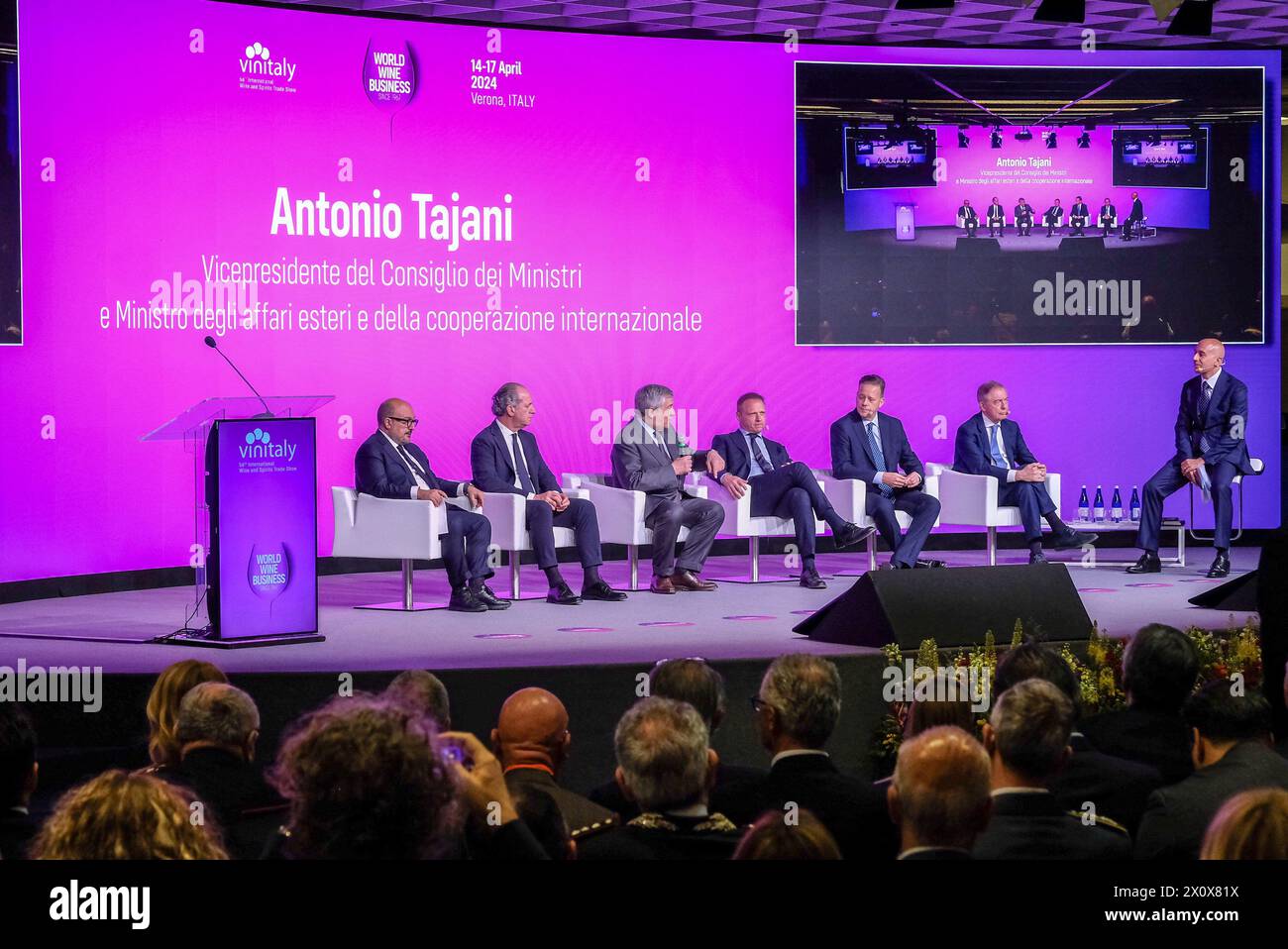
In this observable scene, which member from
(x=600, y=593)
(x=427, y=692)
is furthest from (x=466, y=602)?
(x=427, y=692)

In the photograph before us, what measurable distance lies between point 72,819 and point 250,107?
6.65m

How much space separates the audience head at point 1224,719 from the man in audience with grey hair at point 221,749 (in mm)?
1874

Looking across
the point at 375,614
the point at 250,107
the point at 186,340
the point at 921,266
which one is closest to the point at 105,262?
the point at 186,340

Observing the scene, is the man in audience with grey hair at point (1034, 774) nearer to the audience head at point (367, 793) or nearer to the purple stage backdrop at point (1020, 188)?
the audience head at point (367, 793)

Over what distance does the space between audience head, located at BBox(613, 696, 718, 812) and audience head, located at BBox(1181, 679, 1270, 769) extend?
1.10 metres

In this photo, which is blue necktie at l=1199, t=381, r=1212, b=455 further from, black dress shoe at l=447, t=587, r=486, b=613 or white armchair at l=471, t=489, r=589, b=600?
black dress shoe at l=447, t=587, r=486, b=613

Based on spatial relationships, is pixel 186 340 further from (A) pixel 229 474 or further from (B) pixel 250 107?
(A) pixel 229 474

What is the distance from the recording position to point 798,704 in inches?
→ 121

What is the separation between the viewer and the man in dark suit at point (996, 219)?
9.63m

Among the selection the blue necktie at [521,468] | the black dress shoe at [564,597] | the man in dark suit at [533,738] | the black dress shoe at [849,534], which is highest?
the blue necktie at [521,468]

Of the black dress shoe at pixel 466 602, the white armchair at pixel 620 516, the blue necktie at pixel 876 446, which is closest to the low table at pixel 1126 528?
the blue necktie at pixel 876 446

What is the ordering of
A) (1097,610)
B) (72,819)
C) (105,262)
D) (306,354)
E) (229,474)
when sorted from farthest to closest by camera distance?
1. (306,354)
2. (105,262)
3. (1097,610)
4. (229,474)
5. (72,819)

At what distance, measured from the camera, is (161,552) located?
7887mm

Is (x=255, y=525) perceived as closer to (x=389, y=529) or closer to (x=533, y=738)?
(x=389, y=529)
